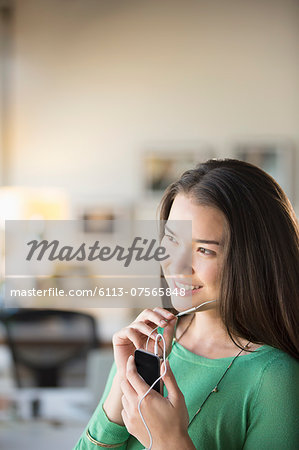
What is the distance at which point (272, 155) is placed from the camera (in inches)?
221

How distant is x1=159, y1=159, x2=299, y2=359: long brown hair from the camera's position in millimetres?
938

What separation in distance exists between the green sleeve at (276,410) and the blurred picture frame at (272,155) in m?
4.81

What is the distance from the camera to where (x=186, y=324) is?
1.16 meters

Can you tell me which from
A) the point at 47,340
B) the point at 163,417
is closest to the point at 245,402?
the point at 163,417

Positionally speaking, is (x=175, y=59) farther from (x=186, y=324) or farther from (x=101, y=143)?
(x=186, y=324)

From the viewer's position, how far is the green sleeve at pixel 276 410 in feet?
2.89

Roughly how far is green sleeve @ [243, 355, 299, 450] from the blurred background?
15.6ft

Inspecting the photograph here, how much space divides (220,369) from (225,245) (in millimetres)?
233

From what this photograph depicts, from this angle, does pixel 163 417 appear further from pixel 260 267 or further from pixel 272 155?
pixel 272 155

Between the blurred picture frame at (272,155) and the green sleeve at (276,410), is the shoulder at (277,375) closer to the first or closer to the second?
the green sleeve at (276,410)

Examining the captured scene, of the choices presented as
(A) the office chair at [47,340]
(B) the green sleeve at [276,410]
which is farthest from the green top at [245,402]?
(A) the office chair at [47,340]

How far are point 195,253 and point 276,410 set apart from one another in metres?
0.29

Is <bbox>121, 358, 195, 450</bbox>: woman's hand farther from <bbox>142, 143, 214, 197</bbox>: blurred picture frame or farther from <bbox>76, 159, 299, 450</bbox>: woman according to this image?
<bbox>142, 143, 214, 197</bbox>: blurred picture frame

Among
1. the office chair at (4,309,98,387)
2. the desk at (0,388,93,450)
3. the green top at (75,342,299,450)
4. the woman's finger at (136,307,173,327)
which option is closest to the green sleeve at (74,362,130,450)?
the green top at (75,342,299,450)
